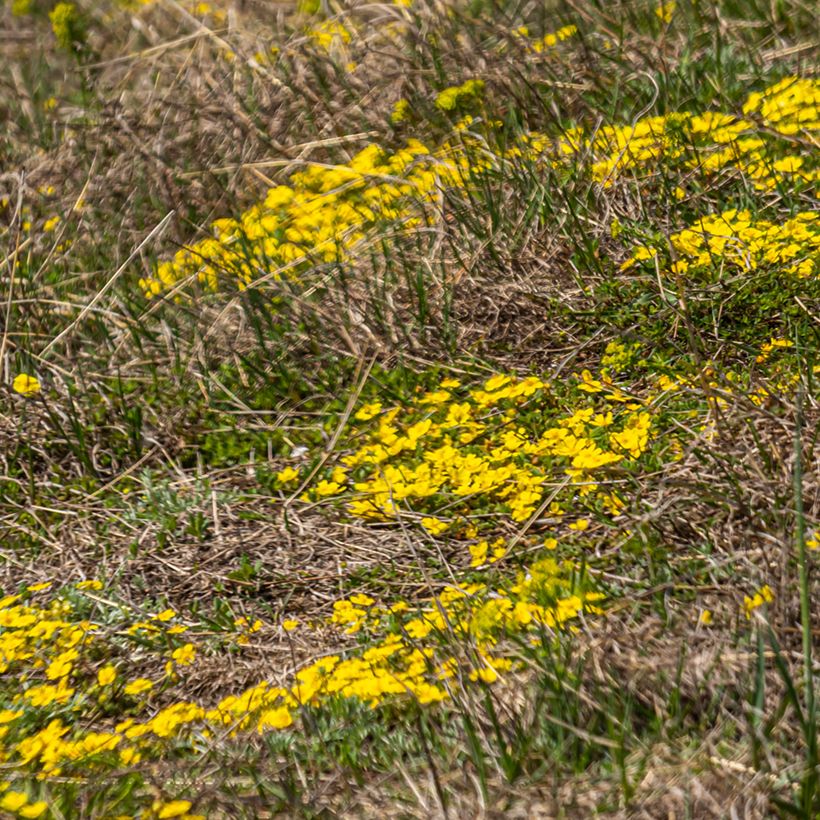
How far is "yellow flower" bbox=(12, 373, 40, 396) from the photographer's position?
4.07m

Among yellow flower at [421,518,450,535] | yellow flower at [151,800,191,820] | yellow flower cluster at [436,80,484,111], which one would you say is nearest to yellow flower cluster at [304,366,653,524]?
yellow flower at [421,518,450,535]

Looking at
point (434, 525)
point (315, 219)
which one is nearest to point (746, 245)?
point (434, 525)

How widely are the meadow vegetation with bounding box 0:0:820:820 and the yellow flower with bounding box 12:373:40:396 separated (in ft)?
0.05

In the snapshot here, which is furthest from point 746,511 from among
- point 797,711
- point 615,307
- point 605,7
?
point 605,7

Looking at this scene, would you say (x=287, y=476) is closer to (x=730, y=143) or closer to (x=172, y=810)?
(x=172, y=810)

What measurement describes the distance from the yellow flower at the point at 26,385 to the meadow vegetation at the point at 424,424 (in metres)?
0.01

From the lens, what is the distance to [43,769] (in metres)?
2.59

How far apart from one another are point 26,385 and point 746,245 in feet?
8.65

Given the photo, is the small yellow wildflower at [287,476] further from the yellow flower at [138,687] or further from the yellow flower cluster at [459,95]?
the yellow flower cluster at [459,95]

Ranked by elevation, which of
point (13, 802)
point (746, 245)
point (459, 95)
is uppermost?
point (459, 95)

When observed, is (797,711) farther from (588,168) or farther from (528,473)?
(588,168)

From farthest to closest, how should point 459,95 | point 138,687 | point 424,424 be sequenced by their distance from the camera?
point 459,95
point 424,424
point 138,687

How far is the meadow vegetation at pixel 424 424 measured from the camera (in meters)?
2.38

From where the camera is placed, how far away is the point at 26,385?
4086 millimetres
